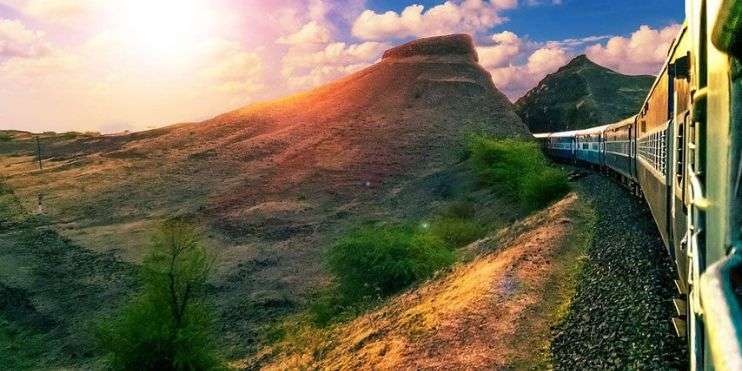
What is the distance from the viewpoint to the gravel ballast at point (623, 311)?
322 inches

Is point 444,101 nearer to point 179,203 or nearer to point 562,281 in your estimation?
point 179,203

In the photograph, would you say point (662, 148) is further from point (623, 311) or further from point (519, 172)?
point (519, 172)

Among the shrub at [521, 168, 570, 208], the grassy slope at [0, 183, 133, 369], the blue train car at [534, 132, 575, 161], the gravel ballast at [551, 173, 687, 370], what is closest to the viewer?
the gravel ballast at [551, 173, 687, 370]

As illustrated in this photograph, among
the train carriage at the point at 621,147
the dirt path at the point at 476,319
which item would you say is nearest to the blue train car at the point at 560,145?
the train carriage at the point at 621,147

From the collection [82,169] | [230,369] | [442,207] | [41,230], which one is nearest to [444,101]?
[442,207]

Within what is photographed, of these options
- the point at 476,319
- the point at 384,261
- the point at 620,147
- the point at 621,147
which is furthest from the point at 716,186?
the point at 620,147

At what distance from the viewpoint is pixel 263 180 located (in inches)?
2067

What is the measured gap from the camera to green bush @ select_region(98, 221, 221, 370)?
15.6 m

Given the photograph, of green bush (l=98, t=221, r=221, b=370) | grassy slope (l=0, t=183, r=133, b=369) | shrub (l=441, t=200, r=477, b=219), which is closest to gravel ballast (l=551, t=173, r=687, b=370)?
green bush (l=98, t=221, r=221, b=370)

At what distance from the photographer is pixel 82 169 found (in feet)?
185

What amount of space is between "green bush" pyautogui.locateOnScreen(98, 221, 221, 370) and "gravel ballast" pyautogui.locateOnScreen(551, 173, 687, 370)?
9742mm

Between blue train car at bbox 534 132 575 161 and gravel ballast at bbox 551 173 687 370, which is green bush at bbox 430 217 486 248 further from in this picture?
blue train car at bbox 534 132 575 161

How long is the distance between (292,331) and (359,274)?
3240 millimetres

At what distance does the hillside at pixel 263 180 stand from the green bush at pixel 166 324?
12.0 ft
